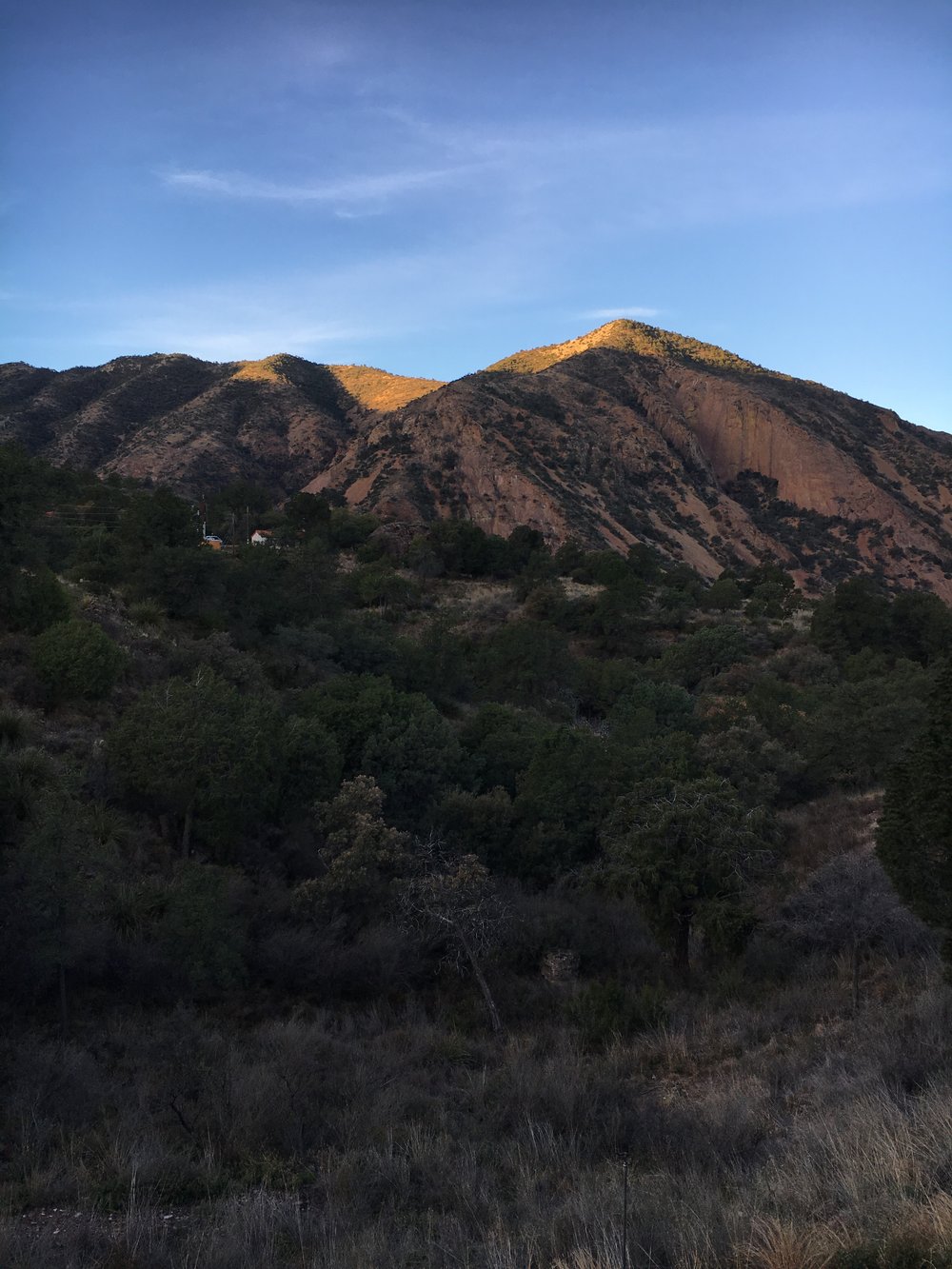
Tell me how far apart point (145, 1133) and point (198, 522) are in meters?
29.5

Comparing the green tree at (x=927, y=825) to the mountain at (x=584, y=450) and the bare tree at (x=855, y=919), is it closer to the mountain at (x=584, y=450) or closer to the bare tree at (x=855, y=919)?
the bare tree at (x=855, y=919)

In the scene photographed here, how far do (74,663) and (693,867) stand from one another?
14.8 metres

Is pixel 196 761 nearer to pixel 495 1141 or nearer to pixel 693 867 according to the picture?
pixel 693 867

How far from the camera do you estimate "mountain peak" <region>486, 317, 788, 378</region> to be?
122 m

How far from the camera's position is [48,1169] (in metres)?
6.20

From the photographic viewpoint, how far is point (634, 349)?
12125 cm

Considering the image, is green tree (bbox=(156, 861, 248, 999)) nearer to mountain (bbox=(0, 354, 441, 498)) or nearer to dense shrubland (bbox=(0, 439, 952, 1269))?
dense shrubland (bbox=(0, 439, 952, 1269))

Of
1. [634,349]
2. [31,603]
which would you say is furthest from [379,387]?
[31,603]

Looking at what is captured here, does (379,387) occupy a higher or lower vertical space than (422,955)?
higher

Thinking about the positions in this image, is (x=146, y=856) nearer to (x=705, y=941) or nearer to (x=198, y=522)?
(x=705, y=941)

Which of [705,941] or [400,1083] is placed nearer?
[400,1083]

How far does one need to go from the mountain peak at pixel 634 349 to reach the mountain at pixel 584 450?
2.78m

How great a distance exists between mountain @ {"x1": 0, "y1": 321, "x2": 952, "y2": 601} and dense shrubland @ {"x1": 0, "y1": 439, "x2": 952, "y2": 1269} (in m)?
51.6

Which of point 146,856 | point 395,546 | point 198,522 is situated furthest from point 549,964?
point 395,546
